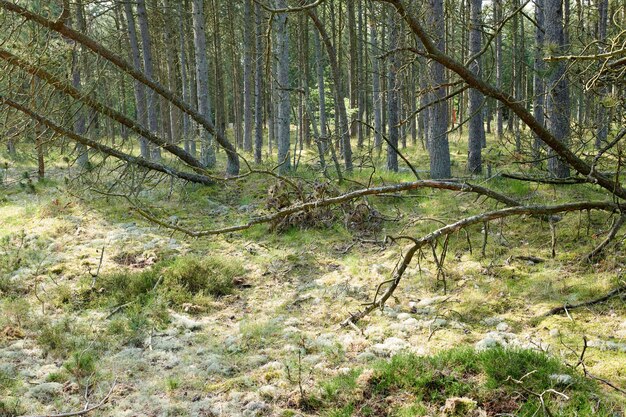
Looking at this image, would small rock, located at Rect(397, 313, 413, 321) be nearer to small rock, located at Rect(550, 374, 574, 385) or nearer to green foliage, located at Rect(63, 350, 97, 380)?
small rock, located at Rect(550, 374, 574, 385)

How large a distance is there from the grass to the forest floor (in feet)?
0.08

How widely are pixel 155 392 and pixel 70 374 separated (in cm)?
90

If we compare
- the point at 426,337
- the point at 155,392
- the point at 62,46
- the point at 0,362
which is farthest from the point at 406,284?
the point at 62,46

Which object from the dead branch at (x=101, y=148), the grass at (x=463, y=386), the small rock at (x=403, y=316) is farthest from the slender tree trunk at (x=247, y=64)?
the grass at (x=463, y=386)

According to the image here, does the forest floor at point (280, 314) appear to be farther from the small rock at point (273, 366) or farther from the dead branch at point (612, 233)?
the dead branch at point (612, 233)

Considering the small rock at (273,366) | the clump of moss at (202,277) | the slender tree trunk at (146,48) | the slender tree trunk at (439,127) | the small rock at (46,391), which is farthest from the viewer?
the slender tree trunk at (146,48)

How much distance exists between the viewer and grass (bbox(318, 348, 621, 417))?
11.3ft

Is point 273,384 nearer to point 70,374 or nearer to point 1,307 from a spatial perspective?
point 70,374

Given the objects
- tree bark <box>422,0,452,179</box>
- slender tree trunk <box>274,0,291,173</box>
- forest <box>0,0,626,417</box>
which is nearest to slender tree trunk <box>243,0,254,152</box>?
slender tree trunk <box>274,0,291,173</box>

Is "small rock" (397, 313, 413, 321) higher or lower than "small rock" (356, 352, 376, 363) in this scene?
higher

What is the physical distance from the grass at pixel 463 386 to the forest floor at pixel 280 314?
2 centimetres

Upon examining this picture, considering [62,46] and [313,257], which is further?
[62,46]

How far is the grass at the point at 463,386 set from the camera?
3449mm

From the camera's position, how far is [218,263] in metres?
6.89
